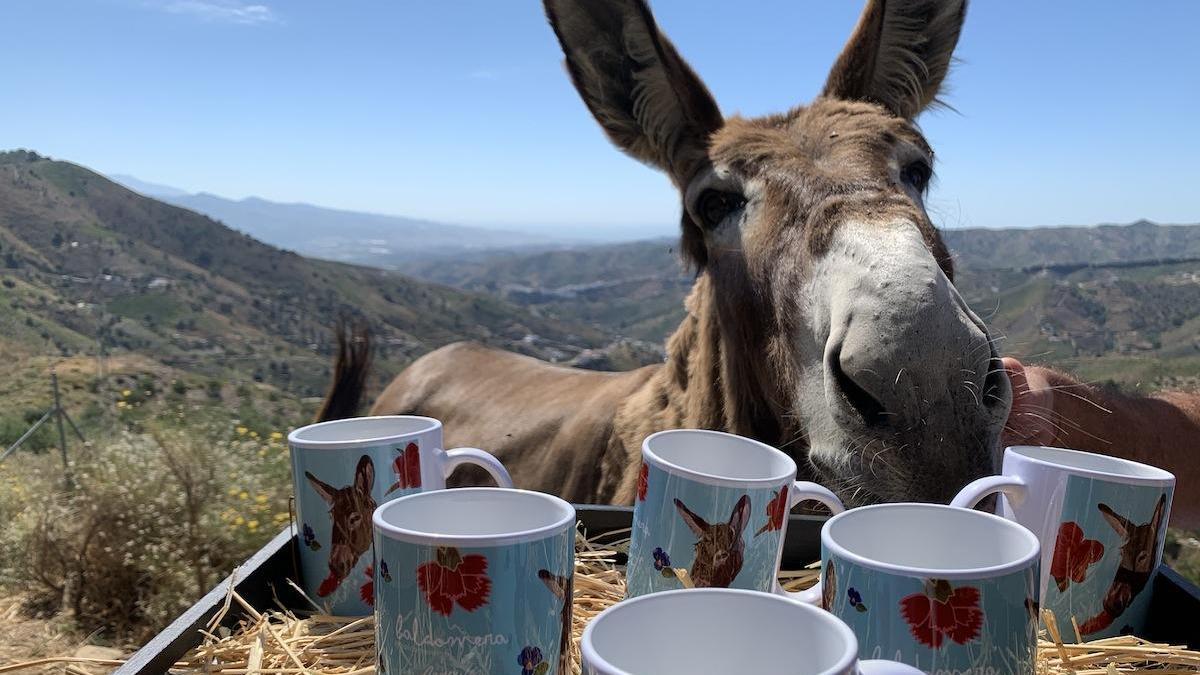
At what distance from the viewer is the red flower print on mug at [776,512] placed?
150 centimetres

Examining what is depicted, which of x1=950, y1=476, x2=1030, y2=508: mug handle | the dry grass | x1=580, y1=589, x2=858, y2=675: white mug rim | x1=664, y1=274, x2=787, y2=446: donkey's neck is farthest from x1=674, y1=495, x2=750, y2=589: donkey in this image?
x1=664, y1=274, x2=787, y2=446: donkey's neck

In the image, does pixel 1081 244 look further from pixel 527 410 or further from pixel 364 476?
pixel 364 476

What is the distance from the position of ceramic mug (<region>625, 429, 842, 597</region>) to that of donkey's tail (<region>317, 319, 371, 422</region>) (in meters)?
5.47

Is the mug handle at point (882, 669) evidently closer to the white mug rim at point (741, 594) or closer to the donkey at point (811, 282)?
the white mug rim at point (741, 594)

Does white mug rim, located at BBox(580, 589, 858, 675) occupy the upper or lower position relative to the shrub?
upper

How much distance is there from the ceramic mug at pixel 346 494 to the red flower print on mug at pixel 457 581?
57 centimetres

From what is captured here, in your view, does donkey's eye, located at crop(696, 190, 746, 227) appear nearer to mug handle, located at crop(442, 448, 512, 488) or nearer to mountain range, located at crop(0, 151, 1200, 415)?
mountain range, located at crop(0, 151, 1200, 415)

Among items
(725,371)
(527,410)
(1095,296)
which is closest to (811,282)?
(725,371)

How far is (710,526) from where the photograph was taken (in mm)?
1481

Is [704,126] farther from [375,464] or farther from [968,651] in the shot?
[968,651]

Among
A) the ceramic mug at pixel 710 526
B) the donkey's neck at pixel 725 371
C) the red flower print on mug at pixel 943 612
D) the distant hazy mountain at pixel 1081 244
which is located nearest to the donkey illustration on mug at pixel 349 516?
the ceramic mug at pixel 710 526

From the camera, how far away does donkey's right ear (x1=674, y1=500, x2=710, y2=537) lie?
58.5 inches

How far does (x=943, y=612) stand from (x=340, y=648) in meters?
1.14

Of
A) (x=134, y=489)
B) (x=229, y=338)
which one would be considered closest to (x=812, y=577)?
(x=134, y=489)
